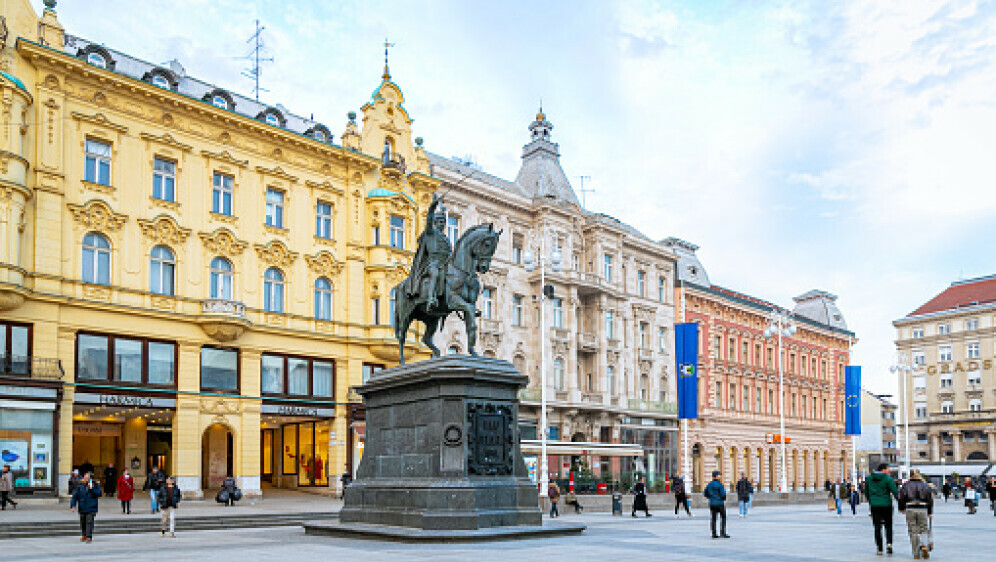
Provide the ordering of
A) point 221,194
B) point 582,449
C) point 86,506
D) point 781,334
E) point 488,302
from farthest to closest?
point 781,334 < point 488,302 < point 582,449 < point 221,194 < point 86,506

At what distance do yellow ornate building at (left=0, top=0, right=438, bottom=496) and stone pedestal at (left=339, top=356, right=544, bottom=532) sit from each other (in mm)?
19107

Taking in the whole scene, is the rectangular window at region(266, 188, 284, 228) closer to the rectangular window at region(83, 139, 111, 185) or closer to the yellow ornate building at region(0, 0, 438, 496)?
the yellow ornate building at region(0, 0, 438, 496)

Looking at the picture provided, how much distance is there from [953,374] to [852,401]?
5187 cm

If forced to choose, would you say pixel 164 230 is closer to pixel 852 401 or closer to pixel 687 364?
pixel 687 364

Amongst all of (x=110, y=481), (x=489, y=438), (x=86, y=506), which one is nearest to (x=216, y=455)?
(x=110, y=481)

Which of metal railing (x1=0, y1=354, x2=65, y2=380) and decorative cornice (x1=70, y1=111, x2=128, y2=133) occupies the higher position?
decorative cornice (x1=70, y1=111, x2=128, y2=133)

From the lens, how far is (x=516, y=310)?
56.5 metres

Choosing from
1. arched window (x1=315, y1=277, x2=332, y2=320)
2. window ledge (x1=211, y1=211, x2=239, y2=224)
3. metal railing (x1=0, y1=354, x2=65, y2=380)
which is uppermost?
window ledge (x1=211, y1=211, x2=239, y2=224)

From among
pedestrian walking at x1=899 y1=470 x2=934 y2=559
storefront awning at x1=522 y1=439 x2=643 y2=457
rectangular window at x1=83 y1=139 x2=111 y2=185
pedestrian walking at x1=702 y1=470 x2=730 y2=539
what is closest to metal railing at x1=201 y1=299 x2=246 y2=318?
rectangular window at x1=83 y1=139 x2=111 y2=185

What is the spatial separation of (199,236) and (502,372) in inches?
952

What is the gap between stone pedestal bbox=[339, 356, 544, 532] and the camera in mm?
19422

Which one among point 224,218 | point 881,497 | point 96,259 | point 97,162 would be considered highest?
point 97,162

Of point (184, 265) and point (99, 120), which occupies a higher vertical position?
point (99, 120)

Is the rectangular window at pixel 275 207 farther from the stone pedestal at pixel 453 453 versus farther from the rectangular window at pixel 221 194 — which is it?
the stone pedestal at pixel 453 453
